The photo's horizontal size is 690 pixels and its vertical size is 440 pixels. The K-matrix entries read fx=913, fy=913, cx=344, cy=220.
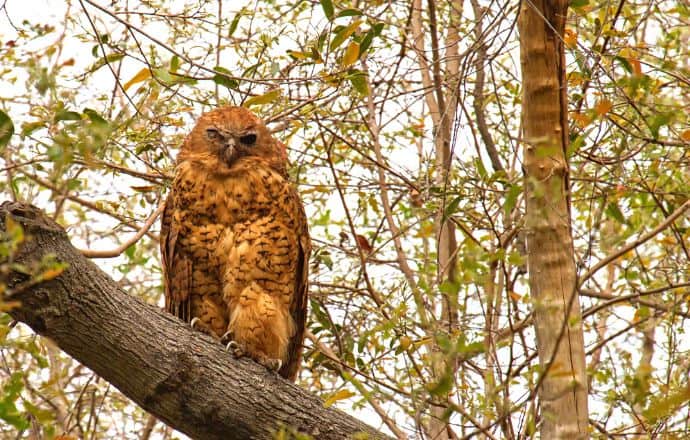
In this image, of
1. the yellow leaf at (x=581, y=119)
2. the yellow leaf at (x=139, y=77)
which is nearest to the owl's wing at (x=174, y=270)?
the yellow leaf at (x=139, y=77)

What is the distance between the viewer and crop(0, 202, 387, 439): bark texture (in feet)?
8.41

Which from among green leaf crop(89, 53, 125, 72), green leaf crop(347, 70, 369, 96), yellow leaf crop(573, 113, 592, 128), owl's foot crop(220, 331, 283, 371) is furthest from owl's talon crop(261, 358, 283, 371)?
yellow leaf crop(573, 113, 592, 128)

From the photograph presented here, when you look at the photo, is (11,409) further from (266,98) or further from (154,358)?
(266,98)

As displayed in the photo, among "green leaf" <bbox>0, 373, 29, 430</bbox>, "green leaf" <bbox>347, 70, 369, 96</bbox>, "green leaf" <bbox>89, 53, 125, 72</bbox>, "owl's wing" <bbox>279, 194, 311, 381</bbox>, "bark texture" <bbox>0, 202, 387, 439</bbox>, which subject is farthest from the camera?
"owl's wing" <bbox>279, 194, 311, 381</bbox>

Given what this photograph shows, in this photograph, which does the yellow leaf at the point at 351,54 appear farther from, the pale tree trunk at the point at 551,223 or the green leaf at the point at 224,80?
the pale tree trunk at the point at 551,223

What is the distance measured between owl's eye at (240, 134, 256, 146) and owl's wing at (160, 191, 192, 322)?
1.65 feet

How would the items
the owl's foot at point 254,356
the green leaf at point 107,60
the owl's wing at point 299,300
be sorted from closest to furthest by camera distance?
the owl's foot at point 254,356, the green leaf at point 107,60, the owl's wing at point 299,300

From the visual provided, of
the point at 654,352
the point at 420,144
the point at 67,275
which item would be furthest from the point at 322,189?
the point at 67,275

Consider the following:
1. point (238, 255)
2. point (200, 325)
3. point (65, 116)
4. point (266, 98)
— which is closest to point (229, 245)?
point (238, 255)

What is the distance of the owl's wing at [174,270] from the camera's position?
405 cm

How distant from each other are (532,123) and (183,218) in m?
1.70

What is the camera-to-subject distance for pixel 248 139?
14.7 feet

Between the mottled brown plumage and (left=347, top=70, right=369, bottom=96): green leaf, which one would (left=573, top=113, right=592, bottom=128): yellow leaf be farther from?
the mottled brown plumage

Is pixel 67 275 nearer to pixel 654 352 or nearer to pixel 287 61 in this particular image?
pixel 287 61
